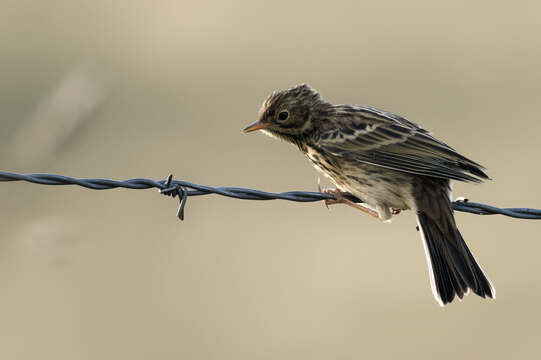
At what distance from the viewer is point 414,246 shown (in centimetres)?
1345

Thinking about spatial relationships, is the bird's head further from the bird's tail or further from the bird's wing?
the bird's tail

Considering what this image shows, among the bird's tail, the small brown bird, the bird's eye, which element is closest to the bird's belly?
the small brown bird

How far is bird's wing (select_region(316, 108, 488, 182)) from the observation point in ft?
23.8

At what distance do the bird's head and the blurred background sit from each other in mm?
1690

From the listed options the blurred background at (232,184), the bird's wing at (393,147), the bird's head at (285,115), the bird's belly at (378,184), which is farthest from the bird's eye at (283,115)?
the blurred background at (232,184)

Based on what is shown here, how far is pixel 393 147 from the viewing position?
7.66 metres

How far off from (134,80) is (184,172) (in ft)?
11.7

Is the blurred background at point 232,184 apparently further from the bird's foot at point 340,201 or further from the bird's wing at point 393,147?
the bird's wing at point 393,147

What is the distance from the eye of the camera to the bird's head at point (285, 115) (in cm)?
823

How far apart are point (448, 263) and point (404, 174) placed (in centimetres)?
79

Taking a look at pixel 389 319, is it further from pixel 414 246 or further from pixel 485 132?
pixel 485 132

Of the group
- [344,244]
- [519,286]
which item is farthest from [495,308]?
[344,244]

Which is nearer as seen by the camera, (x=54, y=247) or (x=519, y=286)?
(x=54, y=247)

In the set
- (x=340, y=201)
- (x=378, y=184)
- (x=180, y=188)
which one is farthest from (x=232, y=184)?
(x=180, y=188)
